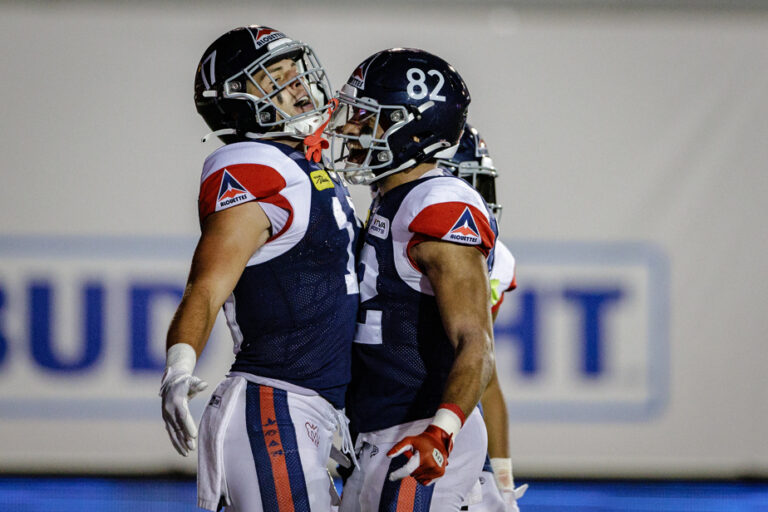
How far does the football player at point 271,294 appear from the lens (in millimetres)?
2064

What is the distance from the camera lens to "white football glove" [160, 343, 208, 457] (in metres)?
1.71

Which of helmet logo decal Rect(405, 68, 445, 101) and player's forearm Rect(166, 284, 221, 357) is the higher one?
helmet logo decal Rect(405, 68, 445, 101)

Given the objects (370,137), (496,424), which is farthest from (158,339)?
(370,137)

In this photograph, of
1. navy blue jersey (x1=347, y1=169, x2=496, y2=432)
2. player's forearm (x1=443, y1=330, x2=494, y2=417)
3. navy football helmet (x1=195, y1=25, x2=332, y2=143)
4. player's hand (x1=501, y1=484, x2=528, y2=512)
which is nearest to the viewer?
player's forearm (x1=443, y1=330, x2=494, y2=417)

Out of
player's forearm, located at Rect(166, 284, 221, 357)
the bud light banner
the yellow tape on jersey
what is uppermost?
the yellow tape on jersey

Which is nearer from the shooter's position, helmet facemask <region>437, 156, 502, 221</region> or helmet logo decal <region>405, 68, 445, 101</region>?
helmet logo decal <region>405, 68, 445, 101</region>

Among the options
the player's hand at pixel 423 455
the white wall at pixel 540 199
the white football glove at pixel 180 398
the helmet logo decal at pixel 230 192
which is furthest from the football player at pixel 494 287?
the white wall at pixel 540 199

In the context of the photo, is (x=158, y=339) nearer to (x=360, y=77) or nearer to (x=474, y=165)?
(x=474, y=165)

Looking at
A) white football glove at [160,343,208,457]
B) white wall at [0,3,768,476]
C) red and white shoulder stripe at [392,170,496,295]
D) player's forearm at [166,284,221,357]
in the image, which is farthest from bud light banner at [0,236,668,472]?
white football glove at [160,343,208,457]

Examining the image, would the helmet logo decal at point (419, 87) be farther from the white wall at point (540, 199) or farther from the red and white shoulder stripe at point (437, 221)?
the white wall at point (540, 199)

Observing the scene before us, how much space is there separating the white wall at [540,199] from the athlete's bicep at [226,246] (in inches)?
111

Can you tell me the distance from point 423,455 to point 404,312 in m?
0.50

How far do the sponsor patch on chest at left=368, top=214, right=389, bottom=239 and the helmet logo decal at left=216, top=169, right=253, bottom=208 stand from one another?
33 centimetres

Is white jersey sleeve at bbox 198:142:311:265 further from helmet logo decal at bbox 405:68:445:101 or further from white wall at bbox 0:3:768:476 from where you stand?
white wall at bbox 0:3:768:476
